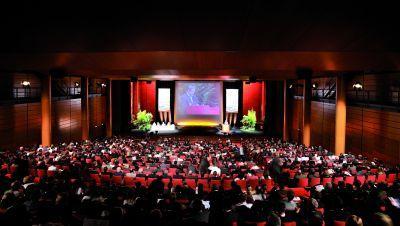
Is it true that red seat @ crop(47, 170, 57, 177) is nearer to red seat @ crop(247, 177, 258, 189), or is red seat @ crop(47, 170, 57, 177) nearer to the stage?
red seat @ crop(247, 177, 258, 189)

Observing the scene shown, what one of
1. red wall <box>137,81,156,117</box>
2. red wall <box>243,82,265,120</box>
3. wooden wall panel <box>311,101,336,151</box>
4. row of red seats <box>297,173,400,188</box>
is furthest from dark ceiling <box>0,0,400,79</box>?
red wall <box>137,81,156,117</box>

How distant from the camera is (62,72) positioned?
1853 cm

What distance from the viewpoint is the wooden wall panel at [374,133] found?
17.1 m

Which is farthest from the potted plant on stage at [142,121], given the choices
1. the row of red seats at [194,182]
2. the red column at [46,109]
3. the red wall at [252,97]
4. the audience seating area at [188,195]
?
the row of red seats at [194,182]

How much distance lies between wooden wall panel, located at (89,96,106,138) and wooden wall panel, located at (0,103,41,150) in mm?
8636

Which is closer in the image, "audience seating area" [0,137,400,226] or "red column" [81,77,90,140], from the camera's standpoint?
"audience seating area" [0,137,400,226]

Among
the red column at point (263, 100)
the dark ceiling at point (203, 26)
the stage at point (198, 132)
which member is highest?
the dark ceiling at point (203, 26)

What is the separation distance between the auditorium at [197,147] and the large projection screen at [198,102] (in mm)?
12670

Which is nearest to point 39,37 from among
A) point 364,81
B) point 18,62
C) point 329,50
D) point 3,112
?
point 18,62

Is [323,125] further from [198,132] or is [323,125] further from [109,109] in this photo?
[109,109]

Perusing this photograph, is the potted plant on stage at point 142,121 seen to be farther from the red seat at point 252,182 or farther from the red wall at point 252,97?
the red seat at point 252,182

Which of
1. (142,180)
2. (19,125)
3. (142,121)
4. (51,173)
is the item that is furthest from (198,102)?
(142,180)

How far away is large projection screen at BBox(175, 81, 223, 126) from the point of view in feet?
128

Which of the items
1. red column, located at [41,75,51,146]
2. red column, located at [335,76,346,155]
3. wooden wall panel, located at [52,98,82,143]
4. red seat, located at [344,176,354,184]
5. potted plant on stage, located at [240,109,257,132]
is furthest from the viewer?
potted plant on stage, located at [240,109,257,132]
